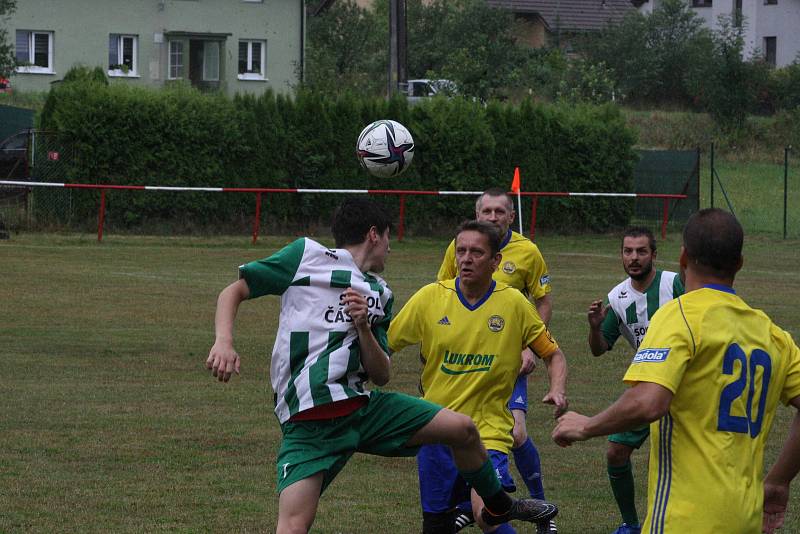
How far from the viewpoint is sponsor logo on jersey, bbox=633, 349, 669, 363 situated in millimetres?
3750

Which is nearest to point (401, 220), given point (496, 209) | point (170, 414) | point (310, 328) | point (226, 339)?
point (170, 414)

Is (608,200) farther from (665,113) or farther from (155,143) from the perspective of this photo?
(665,113)

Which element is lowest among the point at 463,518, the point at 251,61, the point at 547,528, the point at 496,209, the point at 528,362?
the point at 547,528

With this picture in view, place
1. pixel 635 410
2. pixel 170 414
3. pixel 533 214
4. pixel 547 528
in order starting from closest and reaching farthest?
pixel 635 410 < pixel 547 528 < pixel 170 414 < pixel 533 214

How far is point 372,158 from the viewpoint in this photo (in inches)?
476

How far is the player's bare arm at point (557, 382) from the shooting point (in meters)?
5.66

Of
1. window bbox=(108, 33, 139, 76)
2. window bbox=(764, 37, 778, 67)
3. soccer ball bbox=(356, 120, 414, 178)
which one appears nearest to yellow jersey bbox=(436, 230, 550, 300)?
soccer ball bbox=(356, 120, 414, 178)

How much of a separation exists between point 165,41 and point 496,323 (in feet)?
139

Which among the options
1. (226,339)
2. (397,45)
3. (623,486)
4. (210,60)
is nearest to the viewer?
(226,339)

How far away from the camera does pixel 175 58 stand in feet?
155

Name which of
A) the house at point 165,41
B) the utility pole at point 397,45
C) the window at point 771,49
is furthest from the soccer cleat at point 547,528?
the window at point 771,49

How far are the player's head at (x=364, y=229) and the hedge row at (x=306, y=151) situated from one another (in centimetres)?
2043

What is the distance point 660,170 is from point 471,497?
25.0 meters

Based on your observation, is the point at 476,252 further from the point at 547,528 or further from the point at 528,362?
the point at 547,528
